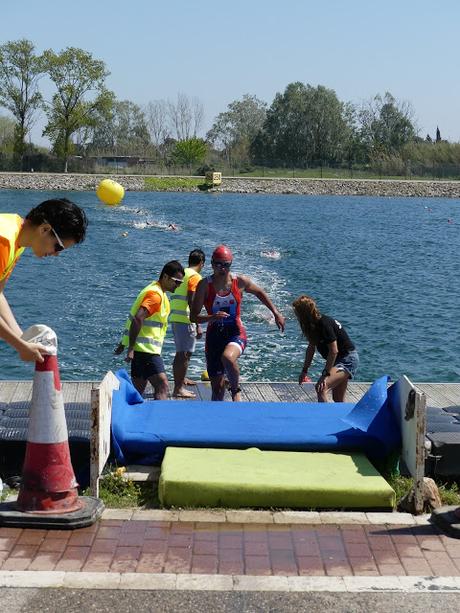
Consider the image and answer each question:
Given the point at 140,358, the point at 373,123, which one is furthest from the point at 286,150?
the point at 140,358

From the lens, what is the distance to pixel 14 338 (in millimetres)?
5582

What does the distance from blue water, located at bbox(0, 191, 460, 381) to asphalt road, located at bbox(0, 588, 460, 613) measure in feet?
30.5

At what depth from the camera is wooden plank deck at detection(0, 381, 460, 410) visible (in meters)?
9.98

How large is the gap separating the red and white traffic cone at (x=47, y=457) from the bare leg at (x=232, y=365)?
3255 millimetres

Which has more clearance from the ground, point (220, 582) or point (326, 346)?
point (326, 346)

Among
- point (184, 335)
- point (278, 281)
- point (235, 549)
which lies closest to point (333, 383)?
point (184, 335)

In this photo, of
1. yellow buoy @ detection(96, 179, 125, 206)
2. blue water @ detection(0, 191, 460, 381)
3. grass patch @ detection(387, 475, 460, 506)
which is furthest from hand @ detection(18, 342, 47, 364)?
yellow buoy @ detection(96, 179, 125, 206)

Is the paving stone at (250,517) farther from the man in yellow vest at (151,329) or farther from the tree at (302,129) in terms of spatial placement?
the tree at (302,129)

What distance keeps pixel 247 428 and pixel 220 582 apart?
2.21 metres

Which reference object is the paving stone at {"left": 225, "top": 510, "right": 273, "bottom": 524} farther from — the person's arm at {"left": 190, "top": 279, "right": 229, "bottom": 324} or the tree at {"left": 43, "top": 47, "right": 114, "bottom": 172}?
the tree at {"left": 43, "top": 47, "right": 114, "bottom": 172}

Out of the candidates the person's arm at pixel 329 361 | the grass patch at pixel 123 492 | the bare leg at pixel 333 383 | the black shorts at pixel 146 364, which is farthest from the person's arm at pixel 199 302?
the grass patch at pixel 123 492

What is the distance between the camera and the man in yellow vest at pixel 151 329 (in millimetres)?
9242

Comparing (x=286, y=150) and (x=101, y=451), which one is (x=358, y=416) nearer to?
(x=101, y=451)

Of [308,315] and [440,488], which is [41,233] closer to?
[440,488]
